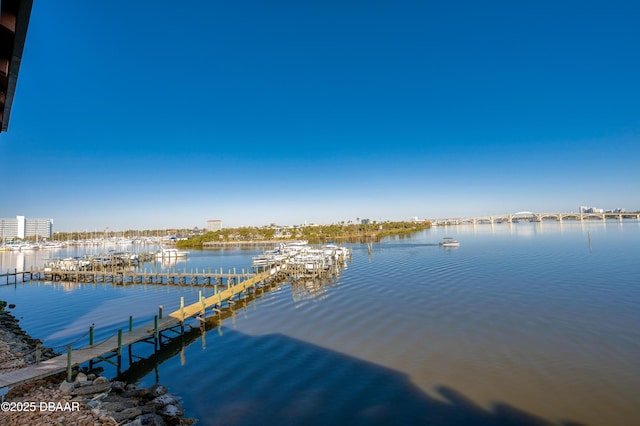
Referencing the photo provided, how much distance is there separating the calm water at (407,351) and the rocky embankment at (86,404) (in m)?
1.06

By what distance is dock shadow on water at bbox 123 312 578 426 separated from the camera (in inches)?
430

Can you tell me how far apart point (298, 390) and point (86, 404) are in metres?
7.28

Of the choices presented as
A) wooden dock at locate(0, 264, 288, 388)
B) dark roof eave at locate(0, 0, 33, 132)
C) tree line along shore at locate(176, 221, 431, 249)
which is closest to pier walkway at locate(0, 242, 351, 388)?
wooden dock at locate(0, 264, 288, 388)

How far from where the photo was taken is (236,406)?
38.8 ft

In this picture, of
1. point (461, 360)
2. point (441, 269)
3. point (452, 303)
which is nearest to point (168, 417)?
point (461, 360)

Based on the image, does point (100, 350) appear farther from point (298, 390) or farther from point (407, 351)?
point (407, 351)

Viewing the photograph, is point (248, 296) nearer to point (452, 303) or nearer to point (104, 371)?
point (104, 371)

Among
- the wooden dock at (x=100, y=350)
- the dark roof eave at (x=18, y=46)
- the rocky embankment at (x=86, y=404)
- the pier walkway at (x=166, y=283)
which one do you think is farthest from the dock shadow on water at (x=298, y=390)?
the dark roof eave at (x=18, y=46)

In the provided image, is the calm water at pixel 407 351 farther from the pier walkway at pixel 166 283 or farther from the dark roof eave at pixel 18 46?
the dark roof eave at pixel 18 46

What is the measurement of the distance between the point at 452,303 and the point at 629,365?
11.2 meters

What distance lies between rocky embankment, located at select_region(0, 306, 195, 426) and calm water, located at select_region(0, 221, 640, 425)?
106cm

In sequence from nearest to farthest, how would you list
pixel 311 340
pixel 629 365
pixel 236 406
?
pixel 236 406 → pixel 629 365 → pixel 311 340

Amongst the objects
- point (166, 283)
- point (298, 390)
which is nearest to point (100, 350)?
point (298, 390)

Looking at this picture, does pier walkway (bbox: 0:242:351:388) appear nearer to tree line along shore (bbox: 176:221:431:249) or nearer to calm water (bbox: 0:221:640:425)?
calm water (bbox: 0:221:640:425)
